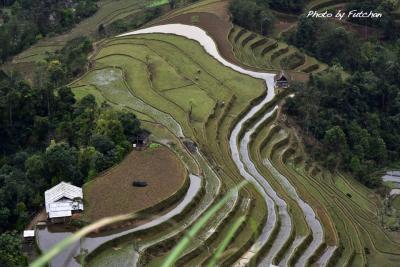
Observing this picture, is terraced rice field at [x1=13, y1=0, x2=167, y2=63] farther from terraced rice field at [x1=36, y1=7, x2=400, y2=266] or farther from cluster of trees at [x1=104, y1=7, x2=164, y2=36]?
terraced rice field at [x1=36, y1=7, x2=400, y2=266]

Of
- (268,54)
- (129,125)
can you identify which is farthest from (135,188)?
(268,54)

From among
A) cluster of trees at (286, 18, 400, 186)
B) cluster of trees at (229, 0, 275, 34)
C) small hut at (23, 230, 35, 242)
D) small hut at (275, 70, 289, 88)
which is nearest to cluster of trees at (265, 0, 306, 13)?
cluster of trees at (229, 0, 275, 34)

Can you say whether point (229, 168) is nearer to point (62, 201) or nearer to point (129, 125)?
point (129, 125)

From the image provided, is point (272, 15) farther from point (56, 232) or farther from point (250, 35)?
point (56, 232)

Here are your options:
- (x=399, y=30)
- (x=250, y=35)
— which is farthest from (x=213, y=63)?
(x=399, y=30)

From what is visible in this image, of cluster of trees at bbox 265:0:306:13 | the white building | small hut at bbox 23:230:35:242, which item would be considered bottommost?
small hut at bbox 23:230:35:242
